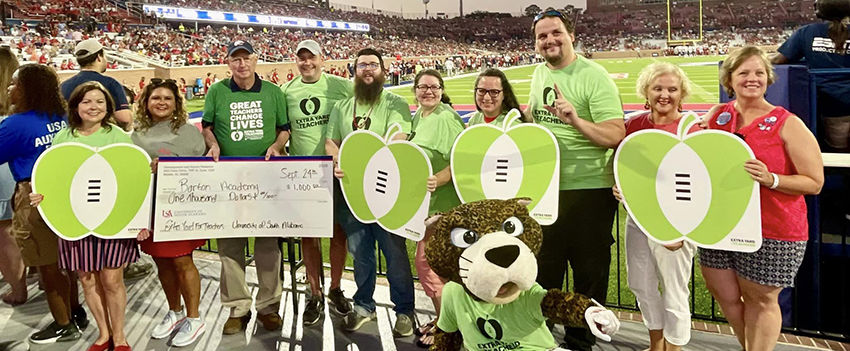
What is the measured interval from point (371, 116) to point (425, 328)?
4.86ft

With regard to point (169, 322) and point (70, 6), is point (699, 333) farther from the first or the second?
point (70, 6)

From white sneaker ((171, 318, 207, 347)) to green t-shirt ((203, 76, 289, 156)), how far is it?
1.20 m

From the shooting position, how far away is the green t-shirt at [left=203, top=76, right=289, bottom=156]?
148 inches

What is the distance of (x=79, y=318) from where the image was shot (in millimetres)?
4090

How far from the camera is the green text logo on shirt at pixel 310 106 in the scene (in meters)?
3.92

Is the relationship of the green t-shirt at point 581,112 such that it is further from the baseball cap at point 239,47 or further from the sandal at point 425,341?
the baseball cap at point 239,47

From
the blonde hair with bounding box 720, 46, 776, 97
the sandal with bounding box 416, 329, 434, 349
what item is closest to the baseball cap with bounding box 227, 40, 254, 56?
the sandal with bounding box 416, 329, 434, 349

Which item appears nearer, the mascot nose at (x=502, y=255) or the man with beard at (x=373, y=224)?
the mascot nose at (x=502, y=255)

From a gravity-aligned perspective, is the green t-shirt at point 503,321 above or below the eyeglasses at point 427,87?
below

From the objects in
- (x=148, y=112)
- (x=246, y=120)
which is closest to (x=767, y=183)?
(x=246, y=120)

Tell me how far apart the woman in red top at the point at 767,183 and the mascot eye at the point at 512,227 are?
1242 mm

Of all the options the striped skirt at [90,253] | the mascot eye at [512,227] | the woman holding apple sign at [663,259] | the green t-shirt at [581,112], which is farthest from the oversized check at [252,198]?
the woman holding apple sign at [663,259]

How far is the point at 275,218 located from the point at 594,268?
6.91 feet

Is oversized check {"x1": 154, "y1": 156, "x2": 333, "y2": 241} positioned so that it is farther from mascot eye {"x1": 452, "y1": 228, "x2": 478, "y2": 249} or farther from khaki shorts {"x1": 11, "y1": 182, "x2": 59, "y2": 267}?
mascot eye {"x1": 452, "y1": 228, "x2": 478, "y2": 249}
